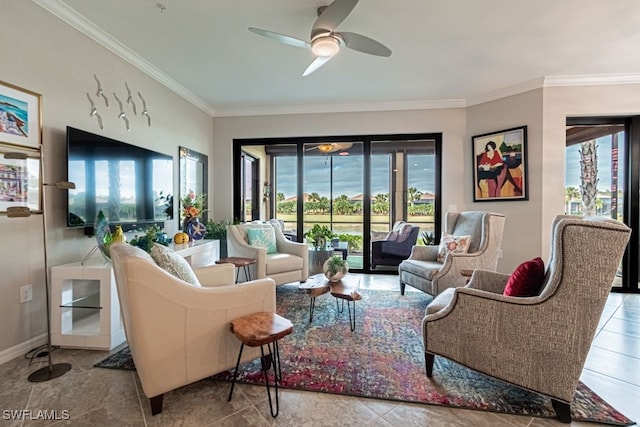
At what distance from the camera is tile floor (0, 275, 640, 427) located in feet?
5.08

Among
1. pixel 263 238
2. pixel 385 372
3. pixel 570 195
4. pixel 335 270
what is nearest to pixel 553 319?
pixel 385 372

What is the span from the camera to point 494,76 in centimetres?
370

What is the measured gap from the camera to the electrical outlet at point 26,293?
7.16ft

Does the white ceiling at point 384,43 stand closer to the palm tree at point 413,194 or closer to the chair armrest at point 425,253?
the palm tree at point 413,194

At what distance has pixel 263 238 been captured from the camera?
4.02 m

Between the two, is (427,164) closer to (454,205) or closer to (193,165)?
(454,205)

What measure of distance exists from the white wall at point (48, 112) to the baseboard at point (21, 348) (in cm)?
1

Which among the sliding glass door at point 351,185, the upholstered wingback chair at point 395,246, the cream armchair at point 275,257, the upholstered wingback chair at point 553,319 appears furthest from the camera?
the sliding glass door at point 351,185

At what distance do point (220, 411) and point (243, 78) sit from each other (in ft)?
11.7

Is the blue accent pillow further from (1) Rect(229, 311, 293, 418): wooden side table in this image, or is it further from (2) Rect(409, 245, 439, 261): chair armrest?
(1) Rect(229, 311, 293, 418): wooden side table

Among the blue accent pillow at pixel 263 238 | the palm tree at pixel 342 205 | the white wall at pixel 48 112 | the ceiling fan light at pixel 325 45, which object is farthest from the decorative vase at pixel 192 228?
the ceiling fan light at pixel 325 45

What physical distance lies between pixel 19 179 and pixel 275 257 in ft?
8.01

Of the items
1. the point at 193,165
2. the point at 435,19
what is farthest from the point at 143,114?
the point at 435,19

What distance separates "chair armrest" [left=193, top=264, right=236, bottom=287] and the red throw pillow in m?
2.07
